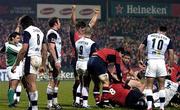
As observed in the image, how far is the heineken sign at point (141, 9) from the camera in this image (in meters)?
53.1

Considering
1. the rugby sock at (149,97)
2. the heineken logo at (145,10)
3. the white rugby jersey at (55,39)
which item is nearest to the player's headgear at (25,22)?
the white rugby jersey at (55,39)

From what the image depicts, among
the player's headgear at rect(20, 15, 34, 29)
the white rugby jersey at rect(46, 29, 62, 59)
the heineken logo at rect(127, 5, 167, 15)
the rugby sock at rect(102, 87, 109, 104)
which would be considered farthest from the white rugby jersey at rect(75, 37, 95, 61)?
the heineken logo at rect(127, 5, 167, 15)

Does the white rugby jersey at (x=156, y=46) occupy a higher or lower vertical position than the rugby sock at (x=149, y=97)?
higher

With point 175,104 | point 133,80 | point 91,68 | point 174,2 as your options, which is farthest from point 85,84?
point 174,2

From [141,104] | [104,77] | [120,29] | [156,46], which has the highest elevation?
[120,29]

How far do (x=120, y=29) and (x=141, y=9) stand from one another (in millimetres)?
3298

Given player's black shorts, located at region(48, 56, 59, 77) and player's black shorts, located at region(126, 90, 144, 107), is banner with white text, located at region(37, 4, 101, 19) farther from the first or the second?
player's black shorts, located at region(126, 90, 144, 107)

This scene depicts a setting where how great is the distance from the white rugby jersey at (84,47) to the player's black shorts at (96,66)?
51 cm

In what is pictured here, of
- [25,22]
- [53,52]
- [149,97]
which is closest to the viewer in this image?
[25,22]

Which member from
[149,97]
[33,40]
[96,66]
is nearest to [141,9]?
[96,66]

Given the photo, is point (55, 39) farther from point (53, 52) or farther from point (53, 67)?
point (53, 67)

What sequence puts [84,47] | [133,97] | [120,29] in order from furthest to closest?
[120,29]
[84,47]
[133,97]

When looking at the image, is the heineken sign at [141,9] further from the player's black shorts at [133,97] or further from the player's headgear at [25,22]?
the player's headgear at [25,22]

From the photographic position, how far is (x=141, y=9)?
53.9 meters
